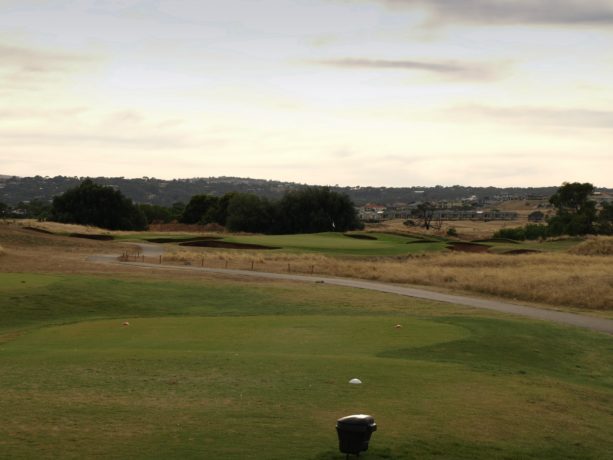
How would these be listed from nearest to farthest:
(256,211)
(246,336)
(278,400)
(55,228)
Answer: (278,400) < (246,336) < (55,228) < (256,211)

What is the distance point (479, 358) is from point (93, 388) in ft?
31.4

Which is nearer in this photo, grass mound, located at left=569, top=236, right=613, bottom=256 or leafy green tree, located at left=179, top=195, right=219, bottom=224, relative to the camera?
grass mound, located at left=569, top=236, right=613, bottom=256

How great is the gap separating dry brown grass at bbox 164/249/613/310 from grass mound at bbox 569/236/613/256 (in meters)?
6.63

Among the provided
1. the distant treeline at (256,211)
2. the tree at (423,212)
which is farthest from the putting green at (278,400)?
the tree at (423,212)

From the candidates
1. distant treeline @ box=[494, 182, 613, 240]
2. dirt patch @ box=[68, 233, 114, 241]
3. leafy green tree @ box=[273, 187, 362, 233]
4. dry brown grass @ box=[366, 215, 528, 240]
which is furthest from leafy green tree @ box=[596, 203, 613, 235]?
dirt patch @ box=[68, 233, 114, 241]

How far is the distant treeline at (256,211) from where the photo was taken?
348 feet

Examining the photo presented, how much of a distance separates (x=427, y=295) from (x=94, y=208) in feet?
247

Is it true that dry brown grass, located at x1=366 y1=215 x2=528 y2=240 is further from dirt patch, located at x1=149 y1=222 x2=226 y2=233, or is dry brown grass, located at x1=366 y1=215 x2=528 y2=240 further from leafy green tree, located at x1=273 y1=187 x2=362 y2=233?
dirt patch, located at x1=149 y1=222 x2=226 y2=233

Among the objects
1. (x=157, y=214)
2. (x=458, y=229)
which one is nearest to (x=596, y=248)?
(x=458, y=229)

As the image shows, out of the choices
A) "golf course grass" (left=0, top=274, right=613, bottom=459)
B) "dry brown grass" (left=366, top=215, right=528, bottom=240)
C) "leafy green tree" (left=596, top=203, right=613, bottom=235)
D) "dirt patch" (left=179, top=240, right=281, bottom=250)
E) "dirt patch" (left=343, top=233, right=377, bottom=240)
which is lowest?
"golf course grass" (left=0, top=274, right=613, bottom=459)

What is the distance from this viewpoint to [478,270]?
51000 mm

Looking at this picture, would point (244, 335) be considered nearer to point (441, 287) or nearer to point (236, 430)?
point (236, 430)

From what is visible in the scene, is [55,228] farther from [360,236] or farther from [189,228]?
[189,228]

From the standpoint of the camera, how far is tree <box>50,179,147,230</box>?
10731 centimetres
